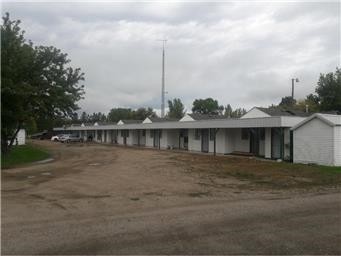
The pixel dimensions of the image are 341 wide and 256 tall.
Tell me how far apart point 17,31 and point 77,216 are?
21.5m

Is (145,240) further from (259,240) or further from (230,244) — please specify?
(259,240)

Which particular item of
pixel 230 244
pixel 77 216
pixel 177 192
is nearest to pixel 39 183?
pixel 177 192

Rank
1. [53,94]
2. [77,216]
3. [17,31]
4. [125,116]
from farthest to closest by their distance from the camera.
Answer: [125,116] < [53,94] < [17,31] < [77,216]

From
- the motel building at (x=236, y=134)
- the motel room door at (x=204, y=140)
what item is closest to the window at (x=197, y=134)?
the motel building at (x=236, y=134)

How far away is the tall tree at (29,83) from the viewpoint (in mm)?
26047

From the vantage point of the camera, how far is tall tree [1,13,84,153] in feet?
85.5

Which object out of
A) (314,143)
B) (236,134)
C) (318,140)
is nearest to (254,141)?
(236,134)

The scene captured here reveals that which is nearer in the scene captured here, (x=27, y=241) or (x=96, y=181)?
(x=27, y=241)

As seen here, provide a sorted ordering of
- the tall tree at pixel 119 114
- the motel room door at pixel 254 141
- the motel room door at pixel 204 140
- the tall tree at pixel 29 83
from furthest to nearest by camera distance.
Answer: the tall tree at pixel 119 114 < the motel room door at pixel 204 140 < the motel room door at pixel 254 141 < the tall tree at pixel 29 83

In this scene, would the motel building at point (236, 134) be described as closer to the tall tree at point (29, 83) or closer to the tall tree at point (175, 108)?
the tall tree at point (29, 83)

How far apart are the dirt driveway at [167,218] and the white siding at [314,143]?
37.2 ft

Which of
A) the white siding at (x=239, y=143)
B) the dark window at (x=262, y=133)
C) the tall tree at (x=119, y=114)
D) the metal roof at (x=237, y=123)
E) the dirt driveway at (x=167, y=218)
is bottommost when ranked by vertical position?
the dirt driveway at (x=167, y=218)

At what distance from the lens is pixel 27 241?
7.82 m

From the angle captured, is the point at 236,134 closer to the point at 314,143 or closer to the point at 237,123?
the point at 237,123
